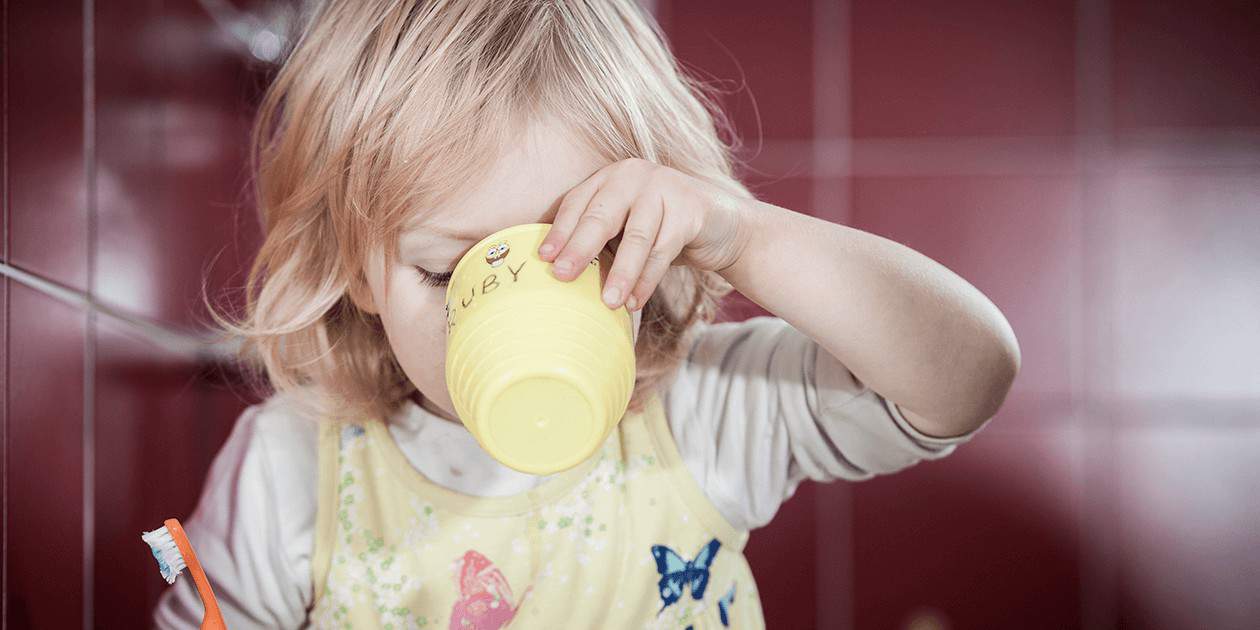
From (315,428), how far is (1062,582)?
1.10 m

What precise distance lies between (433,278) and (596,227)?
0.14 m

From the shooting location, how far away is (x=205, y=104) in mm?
868

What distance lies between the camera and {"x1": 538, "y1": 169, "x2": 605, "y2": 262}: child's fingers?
39 centimetres

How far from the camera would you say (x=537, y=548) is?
2.11 ft

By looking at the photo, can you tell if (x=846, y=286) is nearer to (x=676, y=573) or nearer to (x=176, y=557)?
(x=676, y=573)

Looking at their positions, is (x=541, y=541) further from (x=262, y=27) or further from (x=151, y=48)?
(x=262, y=27)

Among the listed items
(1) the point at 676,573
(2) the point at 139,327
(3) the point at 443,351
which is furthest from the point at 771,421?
(2) the point at 139,327

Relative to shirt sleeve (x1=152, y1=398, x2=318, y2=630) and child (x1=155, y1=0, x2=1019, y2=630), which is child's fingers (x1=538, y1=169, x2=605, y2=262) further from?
shirt sleeve (x1=152, y1=398, x2=318, y2=630)

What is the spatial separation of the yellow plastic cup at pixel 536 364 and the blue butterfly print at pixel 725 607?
32 centimetres

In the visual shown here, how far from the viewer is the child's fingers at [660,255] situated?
424 mm

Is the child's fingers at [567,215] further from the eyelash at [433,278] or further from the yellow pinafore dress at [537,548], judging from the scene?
the yellow pinafore dress at [537,548]


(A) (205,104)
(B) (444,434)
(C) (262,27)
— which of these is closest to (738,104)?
(C) (262,27)

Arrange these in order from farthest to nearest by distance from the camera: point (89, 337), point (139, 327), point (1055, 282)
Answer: point (1055, 282) → point (139, 327) → point (89, 337)

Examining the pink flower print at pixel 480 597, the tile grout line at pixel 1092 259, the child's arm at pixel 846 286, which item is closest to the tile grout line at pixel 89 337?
the pink flower print at pixel 480 597
